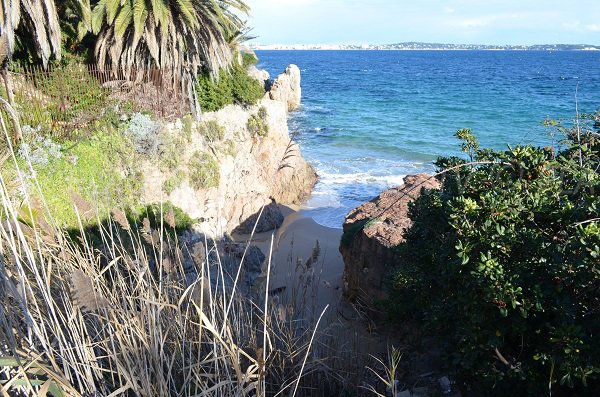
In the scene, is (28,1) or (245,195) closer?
(28,1)

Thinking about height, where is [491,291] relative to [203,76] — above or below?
below

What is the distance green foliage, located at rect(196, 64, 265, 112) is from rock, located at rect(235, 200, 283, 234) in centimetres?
353

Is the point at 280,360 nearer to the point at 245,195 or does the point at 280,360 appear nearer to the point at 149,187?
the point at 149,187

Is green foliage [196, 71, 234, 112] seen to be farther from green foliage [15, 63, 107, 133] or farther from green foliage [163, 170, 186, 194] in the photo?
green foliage [163, 170, 186, 194]

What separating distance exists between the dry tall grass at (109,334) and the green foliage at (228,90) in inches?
458

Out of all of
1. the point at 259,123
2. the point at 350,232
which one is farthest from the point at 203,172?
the point at 350,232

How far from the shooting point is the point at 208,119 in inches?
543

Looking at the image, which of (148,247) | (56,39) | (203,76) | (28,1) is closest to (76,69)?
(56,39)

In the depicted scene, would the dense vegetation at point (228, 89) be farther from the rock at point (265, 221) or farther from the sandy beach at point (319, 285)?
the sandy beach at point (319, 285)

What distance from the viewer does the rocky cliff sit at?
11000 mm

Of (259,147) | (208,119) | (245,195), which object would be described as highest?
(208,119)

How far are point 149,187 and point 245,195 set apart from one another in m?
3.34

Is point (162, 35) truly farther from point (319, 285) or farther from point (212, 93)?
point (319, 285)

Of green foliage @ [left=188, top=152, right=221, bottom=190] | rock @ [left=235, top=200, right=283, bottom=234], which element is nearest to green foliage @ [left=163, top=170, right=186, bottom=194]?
green foliage @ [left=188, top=152, right=221, bottom=190]
